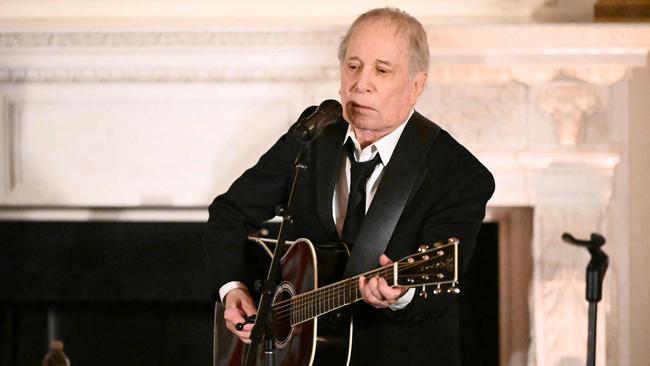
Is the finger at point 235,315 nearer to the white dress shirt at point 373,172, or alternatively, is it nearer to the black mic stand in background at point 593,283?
the white dress shirt at point 373,172

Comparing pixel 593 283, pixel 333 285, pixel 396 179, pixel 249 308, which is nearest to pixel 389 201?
pixel 396 179

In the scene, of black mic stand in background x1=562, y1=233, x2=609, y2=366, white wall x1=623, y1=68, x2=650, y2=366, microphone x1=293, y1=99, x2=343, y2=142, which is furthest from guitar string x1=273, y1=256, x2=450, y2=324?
white wall x1=623, y1=68, x2=650, y2=366

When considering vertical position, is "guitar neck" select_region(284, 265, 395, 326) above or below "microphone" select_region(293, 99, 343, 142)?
below

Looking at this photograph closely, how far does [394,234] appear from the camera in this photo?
2182mm

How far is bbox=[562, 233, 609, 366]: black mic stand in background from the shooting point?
9.18 feet

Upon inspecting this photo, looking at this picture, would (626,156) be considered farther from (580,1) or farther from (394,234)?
(394,234)

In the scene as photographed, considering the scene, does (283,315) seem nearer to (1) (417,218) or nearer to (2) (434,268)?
(1) (417,218)

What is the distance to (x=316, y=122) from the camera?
2.10 meters

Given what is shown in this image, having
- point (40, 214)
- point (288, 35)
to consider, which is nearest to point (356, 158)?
point (288, 35)

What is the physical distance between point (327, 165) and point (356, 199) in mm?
110

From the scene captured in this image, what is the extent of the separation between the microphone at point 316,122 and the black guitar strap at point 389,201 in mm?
174

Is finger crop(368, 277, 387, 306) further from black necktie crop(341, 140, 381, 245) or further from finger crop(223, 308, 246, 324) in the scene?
finger crop(223, 308, 246, 324)

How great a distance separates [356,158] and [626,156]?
153 centimetres

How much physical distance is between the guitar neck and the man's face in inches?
14.2
